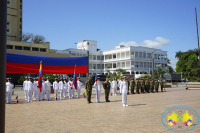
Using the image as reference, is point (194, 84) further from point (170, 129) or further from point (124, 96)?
point (170, 129)

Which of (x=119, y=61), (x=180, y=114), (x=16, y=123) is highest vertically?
(x=119, y=61)

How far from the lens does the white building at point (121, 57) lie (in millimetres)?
61125

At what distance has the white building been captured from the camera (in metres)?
61.1

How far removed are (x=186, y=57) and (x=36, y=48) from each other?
5256 cm

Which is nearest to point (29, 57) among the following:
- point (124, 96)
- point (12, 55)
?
point (12, 55)

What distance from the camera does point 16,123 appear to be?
24.2ft
